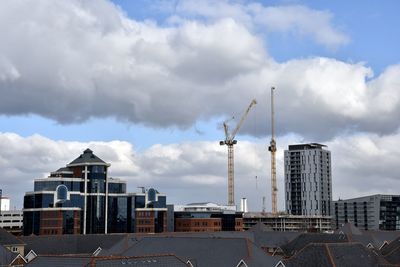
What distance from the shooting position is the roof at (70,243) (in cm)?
13462

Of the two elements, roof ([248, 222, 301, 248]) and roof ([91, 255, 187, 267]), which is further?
roof ([248, 222, 301, 248])

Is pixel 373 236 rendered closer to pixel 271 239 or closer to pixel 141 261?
pixel 271 239

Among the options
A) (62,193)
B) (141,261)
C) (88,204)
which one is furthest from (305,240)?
(62,193)

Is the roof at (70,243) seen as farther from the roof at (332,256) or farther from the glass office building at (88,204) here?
the roof at (332,256)

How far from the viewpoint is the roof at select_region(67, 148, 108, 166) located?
181 metres

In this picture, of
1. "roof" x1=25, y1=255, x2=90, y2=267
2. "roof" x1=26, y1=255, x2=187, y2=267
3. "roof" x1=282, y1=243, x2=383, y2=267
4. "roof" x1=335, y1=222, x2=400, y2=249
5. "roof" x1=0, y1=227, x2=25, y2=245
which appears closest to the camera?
"roof" x1=26, y1=255, x2=187, y2=267

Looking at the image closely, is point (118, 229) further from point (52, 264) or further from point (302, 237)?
point (52, 264)

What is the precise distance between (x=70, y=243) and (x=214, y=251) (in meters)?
52.8

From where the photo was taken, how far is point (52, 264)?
74.0 meters

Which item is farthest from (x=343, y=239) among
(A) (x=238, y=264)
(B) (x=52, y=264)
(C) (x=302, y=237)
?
(B) (x=52, y=264)

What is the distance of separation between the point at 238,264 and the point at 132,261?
26.1 metres

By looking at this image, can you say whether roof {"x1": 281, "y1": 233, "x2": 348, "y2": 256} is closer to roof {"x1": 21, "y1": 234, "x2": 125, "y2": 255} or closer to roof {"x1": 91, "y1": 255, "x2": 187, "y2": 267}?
roof {"x1": 21, "y1": 234, "x2": 125, "y2": 255}

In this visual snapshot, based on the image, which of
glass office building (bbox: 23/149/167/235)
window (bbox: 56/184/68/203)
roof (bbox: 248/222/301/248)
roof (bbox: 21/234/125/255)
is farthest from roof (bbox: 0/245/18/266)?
window (bbox: 56/184/68/203)

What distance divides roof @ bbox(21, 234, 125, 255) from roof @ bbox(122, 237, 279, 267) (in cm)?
3325
